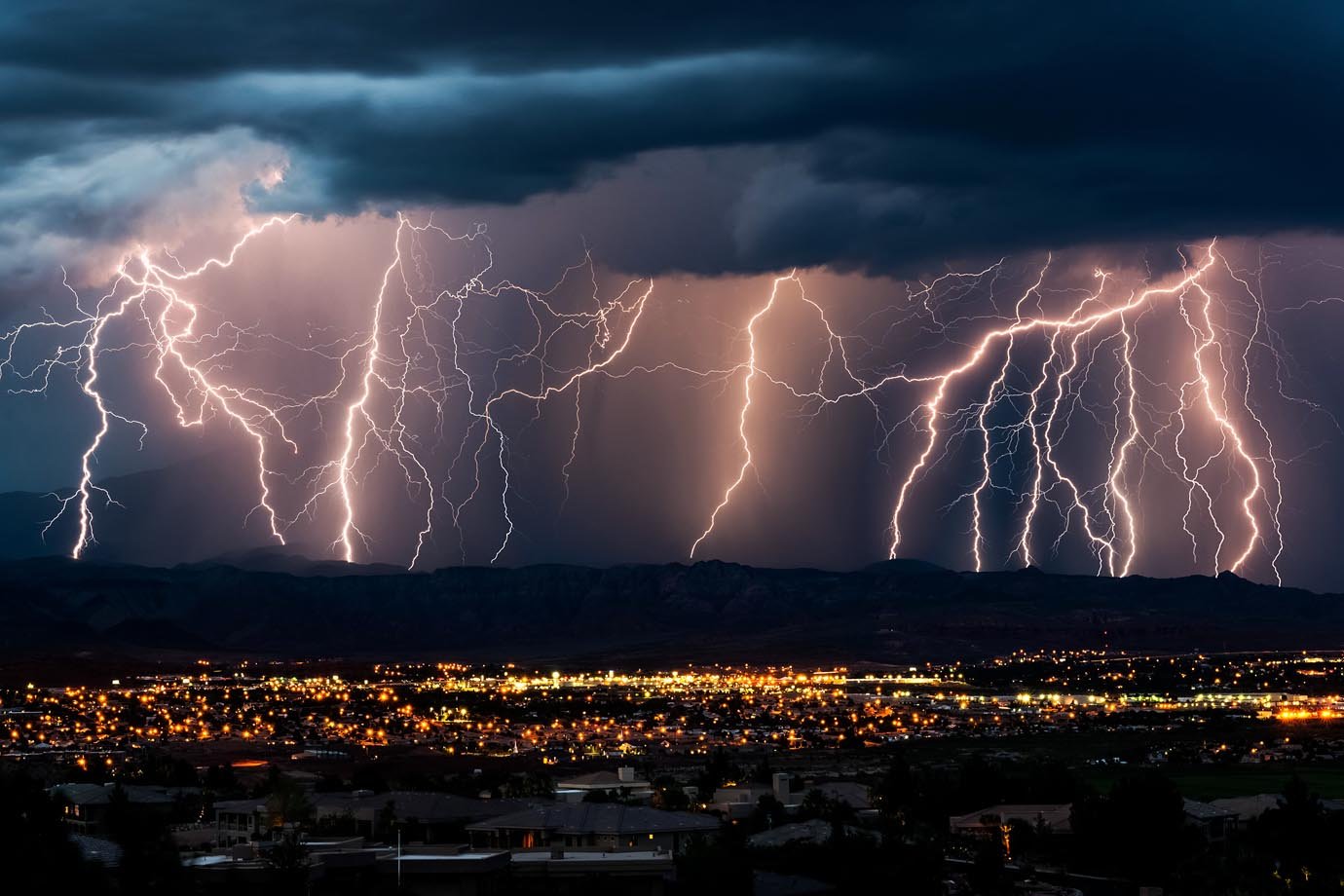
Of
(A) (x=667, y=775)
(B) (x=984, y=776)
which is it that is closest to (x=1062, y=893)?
(B) (x=984, y=776)

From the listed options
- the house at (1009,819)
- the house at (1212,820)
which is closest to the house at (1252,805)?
the house at (1212,820)

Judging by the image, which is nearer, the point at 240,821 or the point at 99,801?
the point at 240,821

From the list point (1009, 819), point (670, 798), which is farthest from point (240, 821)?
point (1009, 819)

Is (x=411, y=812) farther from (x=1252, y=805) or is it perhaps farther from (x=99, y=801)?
(x=1252, y=805)

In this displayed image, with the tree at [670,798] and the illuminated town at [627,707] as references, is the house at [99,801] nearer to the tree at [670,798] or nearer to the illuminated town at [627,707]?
the tree at [670,798]

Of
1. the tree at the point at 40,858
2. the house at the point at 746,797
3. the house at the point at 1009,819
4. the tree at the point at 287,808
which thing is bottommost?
the house at the point at 1009,819

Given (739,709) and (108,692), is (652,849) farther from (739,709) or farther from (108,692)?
(108,692)

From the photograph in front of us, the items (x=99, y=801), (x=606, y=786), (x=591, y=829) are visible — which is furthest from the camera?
(x=606, y=786)

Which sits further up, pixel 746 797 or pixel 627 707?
pixel 627 707
